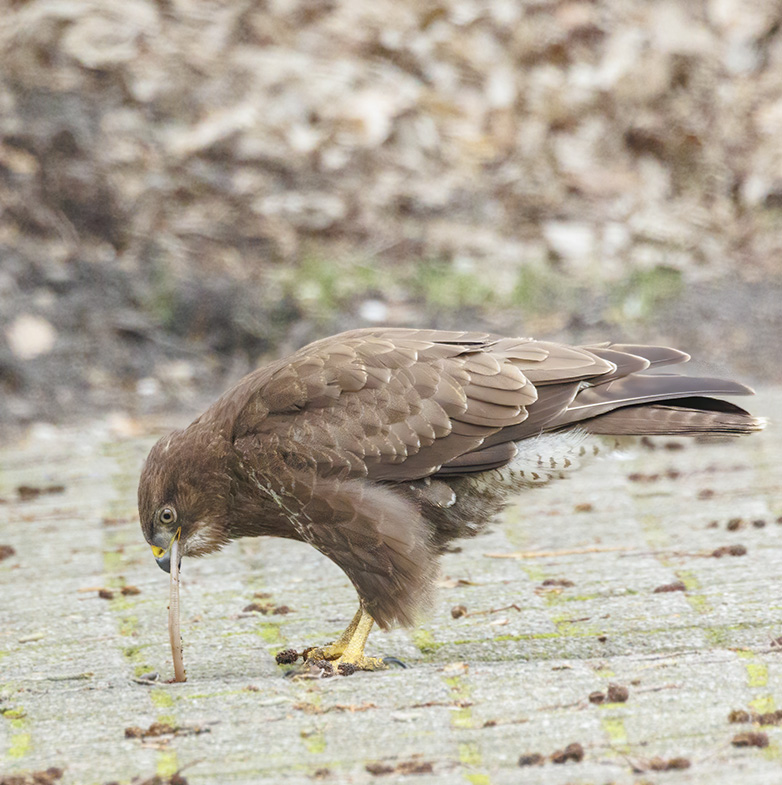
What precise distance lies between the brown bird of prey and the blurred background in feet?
9.72

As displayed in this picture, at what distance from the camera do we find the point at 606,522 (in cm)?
503

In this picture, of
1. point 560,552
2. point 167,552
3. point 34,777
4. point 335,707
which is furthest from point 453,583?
point 34,777

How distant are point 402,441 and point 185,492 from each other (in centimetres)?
84

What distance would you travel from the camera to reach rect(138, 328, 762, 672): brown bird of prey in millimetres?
3818

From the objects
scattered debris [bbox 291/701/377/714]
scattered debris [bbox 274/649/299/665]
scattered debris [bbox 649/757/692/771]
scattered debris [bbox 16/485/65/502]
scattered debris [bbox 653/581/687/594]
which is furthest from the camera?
scattered debris [bbox 16/485/65/502]

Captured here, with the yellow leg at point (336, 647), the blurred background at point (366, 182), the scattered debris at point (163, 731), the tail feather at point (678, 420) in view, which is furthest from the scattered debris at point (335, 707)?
the blurred background at point (366, 182)

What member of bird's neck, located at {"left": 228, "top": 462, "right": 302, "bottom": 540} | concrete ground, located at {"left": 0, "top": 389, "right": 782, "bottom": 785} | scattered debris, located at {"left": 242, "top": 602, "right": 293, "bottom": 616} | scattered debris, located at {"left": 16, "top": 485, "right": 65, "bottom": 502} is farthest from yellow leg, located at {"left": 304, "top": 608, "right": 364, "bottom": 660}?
scattered debris, located at {"left": 16, "top": 485, "right": 65, "bottom": 502}

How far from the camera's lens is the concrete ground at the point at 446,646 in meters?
2.75

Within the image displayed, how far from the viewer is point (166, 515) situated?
4164 millimetres

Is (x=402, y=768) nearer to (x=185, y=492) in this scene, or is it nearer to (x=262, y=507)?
(x=262, y=507)

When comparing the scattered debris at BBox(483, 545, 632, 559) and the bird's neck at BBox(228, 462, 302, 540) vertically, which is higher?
the bird's neck at BBox(228, 462, 302, 540)

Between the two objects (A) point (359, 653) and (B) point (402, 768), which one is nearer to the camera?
(B) point (402, 768)

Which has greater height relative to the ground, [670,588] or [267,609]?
[670,588]

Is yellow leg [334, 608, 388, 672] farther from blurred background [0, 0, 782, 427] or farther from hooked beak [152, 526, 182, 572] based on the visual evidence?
blurred background [0, 0, 782, 427]
